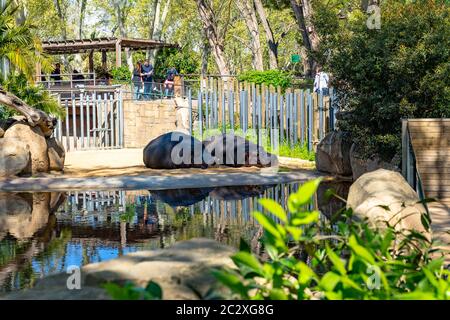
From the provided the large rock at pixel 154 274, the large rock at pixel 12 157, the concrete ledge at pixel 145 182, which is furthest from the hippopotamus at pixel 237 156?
the large rock at pixel 154 274

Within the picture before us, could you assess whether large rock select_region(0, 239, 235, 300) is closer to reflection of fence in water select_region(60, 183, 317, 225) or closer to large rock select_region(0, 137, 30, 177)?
reflection of fence in water select_region(60, 183, 317, 225)

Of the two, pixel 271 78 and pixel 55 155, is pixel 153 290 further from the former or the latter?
pixel 271 78

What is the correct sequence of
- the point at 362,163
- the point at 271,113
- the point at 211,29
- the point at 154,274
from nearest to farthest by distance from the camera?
the point at 154,274
the point at 362,163
the point at 271,113
the point at 211,29

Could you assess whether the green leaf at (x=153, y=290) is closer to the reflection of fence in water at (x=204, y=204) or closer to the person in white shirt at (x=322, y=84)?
the reflection of fence in water at (x=204, y=204)

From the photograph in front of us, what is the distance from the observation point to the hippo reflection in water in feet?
40.0

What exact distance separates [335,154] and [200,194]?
3.19 m

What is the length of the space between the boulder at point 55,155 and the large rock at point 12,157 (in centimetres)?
99

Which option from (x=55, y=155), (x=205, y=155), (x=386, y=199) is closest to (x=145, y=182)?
(x=205, y=155)

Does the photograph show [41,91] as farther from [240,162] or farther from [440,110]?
[440,110]

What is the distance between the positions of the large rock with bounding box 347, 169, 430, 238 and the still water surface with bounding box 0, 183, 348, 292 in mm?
1232

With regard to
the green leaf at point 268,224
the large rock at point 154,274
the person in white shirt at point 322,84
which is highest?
the person in white shirt at point 322,84

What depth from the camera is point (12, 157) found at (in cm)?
1484

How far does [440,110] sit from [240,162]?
5.12 m

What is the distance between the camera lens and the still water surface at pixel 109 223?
764 cm
